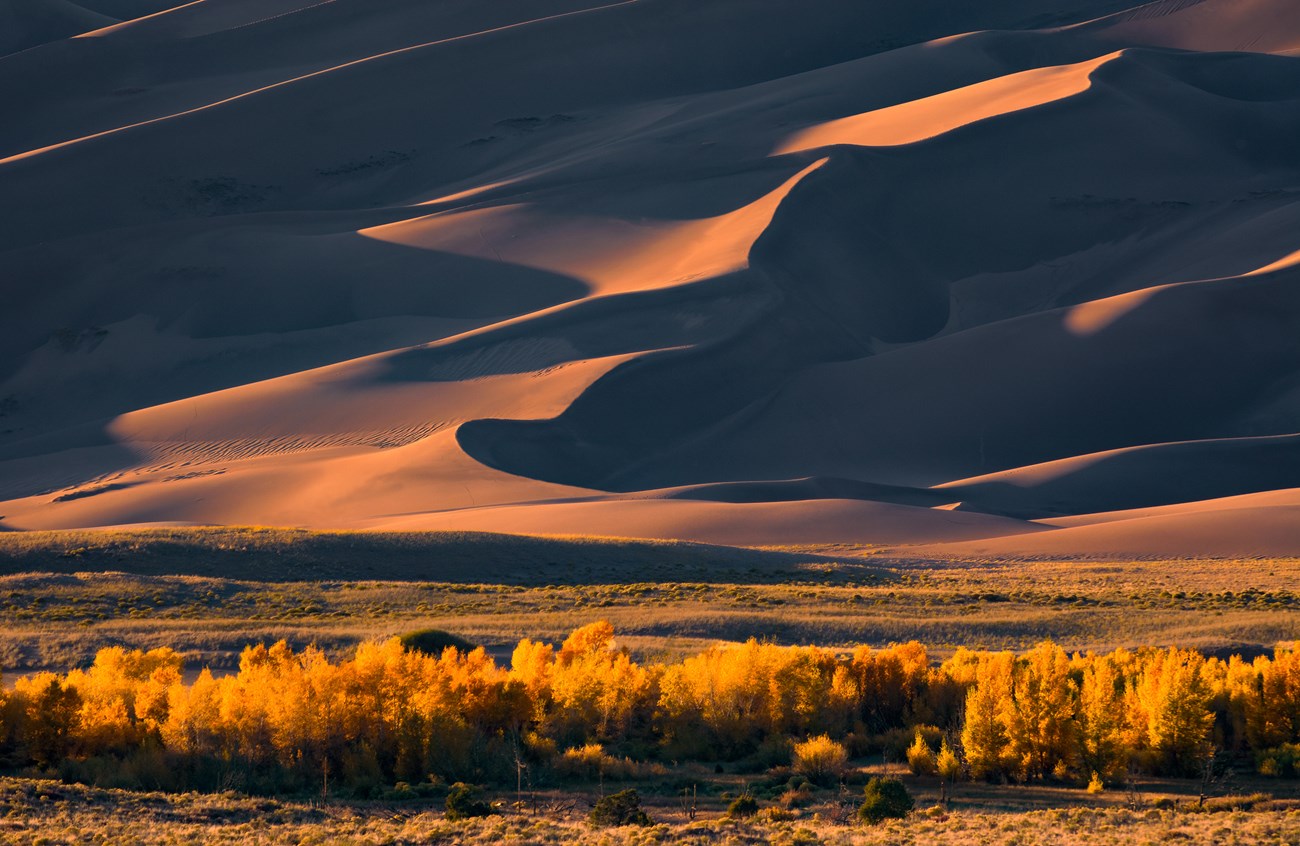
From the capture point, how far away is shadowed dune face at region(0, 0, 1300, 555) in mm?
56969

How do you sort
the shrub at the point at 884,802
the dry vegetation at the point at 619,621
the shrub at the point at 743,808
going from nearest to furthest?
the dry vegetation at the point at 619,621 < the shrub at the point at 884,802 < the shrub at the point at 743,808

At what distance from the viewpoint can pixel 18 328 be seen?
85.3 meters

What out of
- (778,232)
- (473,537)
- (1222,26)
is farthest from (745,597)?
(1222,26)

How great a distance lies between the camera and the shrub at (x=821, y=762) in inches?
779

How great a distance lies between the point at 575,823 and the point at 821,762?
413cm

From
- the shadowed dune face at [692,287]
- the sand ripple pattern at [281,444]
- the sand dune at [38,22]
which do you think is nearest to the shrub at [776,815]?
the shadowed dune face at [692,287]

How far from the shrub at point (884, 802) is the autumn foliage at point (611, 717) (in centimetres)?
203

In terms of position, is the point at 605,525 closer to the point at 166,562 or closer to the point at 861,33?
the point at 166,562

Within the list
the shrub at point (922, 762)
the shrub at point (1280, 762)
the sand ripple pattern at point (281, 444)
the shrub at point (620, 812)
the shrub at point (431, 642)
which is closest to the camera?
the shrub at point (620, 812)

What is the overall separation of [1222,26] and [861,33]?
2899cm

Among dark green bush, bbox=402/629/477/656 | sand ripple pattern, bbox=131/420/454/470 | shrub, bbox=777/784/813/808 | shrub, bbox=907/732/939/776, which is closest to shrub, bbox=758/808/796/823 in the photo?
shrub, bbox=777/784/813/808

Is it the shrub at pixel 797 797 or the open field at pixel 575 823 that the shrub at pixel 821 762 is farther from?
the open field at pixel 575 823

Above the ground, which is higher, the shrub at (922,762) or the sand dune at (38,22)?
the sand dune at (38,22)

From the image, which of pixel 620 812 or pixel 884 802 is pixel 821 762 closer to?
pixel 884 802
